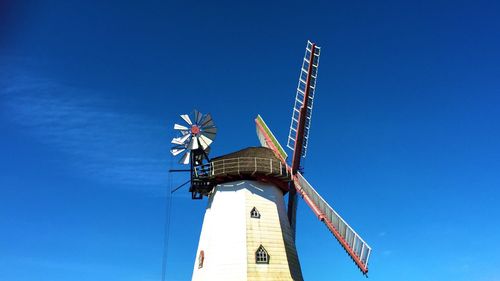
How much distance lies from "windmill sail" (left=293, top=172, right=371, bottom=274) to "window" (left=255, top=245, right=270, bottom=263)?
4574 mm

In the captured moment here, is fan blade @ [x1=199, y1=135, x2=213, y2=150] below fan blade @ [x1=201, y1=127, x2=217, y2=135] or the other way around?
below

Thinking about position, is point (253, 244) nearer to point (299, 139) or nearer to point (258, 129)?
point (299, 139)

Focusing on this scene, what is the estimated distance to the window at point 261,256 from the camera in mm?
26875

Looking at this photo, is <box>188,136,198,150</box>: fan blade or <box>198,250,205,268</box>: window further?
<box>188,136,198,150</box>: fan blade

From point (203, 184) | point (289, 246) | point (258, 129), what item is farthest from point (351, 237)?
point (258, 129)

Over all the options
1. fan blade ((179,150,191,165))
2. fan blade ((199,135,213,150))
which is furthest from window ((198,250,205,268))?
fan blade ((199,135,213,150))

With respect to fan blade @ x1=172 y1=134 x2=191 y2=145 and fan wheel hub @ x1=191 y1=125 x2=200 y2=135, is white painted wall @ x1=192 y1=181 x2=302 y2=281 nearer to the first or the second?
fan blade @ x1=172 y1=134 x2=191 y2=145

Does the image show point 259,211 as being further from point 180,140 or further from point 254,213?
point 180,140

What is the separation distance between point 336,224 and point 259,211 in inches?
199

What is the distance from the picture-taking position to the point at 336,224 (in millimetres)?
28141

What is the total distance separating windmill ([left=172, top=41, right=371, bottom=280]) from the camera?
88.0 ft

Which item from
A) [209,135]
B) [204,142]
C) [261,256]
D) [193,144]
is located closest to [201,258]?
[261,256]

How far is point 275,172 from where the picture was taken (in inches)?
1196

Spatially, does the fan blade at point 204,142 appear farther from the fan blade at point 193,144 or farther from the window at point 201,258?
the window at point 201,258
